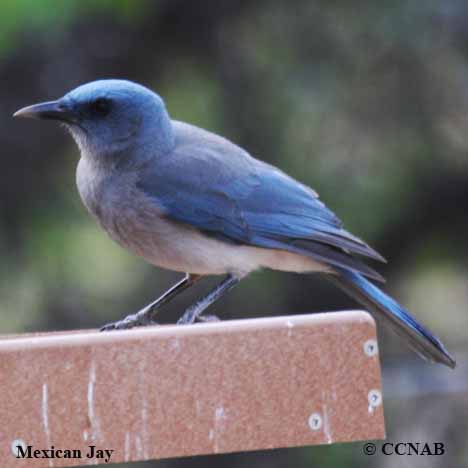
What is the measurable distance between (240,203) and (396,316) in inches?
36.3

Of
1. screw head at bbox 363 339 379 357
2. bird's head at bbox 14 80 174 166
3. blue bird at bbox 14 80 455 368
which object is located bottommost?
screw head at bbox 363 339 379 357

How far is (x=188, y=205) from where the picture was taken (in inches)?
207

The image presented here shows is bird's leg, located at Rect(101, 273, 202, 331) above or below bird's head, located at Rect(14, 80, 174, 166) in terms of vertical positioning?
below

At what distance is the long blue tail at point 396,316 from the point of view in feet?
15.8

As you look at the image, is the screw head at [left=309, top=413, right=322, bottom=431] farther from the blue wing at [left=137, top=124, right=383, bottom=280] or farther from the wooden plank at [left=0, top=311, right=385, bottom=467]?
the blue wing at [left=137, top=124, right=383, bottom=280]

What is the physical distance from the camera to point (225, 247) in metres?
5.21

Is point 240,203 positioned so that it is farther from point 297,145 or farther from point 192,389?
point 297,145

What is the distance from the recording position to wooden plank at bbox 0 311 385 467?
3.35 m

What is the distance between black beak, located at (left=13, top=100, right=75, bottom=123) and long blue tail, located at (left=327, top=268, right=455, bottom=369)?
146cm

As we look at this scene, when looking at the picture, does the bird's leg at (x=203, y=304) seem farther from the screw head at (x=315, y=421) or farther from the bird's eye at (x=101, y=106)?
the screw head at (x=315, y=421)

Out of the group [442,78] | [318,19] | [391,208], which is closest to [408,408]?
[391,208]

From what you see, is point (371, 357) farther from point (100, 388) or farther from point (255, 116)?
point (255, 116)

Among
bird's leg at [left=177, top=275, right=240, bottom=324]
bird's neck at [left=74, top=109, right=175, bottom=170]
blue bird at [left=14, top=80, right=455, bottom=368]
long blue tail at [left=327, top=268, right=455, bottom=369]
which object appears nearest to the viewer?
long blue tail at [left=327, top=268, right=455, bottom=369]

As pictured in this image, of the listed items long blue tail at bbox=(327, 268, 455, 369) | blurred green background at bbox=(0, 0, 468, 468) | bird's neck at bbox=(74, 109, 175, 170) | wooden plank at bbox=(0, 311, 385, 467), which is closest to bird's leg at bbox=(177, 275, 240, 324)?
long blue tail at bbox=(327, 268, 455, 369)
